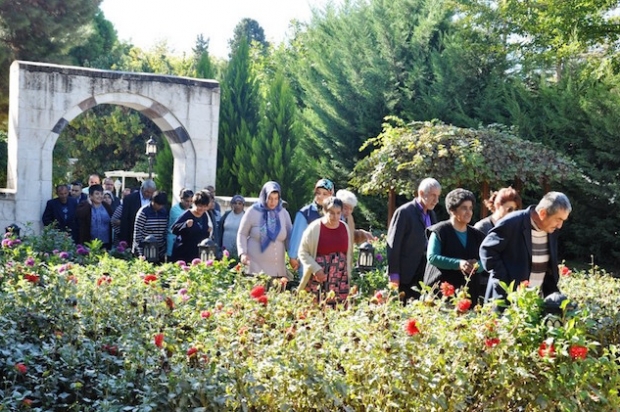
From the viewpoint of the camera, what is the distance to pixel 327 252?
6.78 metres

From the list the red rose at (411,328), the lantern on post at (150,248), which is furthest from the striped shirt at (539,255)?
the lantern on post at (150,248)

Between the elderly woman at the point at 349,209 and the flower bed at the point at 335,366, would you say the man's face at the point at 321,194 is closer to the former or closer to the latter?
the elderly woman at the point at 349,209

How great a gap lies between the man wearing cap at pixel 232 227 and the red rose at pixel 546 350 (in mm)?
6396

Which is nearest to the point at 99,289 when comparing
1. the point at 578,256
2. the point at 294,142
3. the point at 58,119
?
the point at 58,119

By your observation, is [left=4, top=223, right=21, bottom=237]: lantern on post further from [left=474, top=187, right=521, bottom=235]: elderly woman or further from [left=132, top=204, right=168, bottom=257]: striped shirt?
[left=474, top=187, right=521, bottom=235]: elderly woman

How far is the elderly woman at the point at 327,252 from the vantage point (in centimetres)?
666

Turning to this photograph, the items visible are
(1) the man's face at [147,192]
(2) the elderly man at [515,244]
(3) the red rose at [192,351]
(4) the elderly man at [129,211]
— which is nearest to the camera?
(3) the red rose at [192,351]

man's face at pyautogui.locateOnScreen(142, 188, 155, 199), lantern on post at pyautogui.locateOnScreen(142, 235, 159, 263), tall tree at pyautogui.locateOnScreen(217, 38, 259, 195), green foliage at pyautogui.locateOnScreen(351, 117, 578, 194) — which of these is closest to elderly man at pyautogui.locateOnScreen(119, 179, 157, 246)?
man's face at pyautogui.locateOnScreen(142, 188, 155, 199)

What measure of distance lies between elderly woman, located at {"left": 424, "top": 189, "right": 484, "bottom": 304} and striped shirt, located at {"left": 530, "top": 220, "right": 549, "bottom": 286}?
1.25 ft

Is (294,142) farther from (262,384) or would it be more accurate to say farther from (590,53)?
(262,384)

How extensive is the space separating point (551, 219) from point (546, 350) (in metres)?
1.66

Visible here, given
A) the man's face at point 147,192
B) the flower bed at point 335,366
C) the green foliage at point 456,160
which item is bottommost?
the flower bed at point 335,366

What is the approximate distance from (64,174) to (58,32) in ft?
13.6

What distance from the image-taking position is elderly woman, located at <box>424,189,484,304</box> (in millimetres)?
6070
